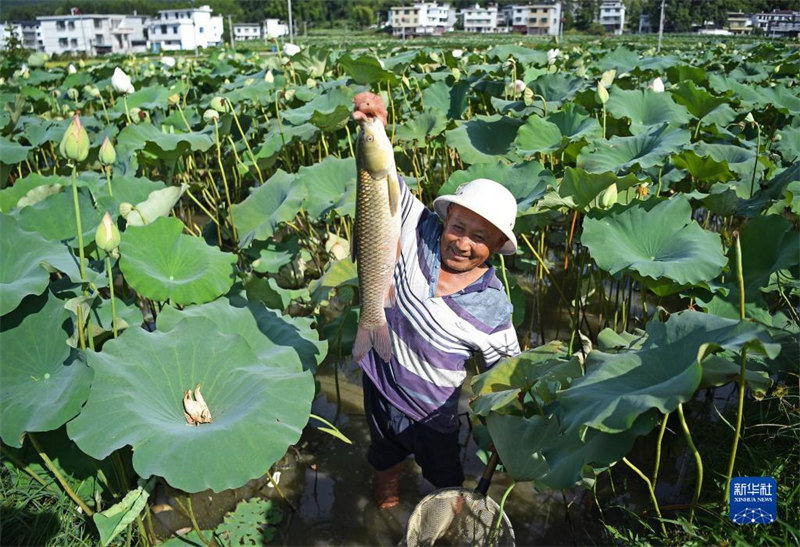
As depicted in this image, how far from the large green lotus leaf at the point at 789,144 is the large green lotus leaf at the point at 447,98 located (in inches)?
80.7

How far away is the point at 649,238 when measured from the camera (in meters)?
2.16

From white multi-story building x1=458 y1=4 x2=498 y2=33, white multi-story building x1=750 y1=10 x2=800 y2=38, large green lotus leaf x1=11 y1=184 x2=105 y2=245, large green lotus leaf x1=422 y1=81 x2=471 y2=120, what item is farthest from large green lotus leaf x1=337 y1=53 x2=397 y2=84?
white multi-story building x1=458 y1=4 x2=498 y2=33

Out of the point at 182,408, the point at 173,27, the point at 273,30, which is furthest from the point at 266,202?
the point at 173,27

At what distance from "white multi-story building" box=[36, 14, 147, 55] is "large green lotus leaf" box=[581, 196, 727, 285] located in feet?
173

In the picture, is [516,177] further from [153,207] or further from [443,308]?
[153,207]

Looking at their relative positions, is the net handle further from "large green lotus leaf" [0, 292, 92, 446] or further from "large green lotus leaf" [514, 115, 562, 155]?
"large green lotus leaf" [514, 115, 562, 155]

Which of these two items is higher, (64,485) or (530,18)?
(530,18)

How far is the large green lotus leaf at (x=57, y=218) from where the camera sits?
2377mm

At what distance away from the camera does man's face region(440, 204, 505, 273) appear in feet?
5.04

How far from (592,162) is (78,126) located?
2.05 meters

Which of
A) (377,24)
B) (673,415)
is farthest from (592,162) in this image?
(377,24)

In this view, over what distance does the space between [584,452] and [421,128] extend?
9.49 feet

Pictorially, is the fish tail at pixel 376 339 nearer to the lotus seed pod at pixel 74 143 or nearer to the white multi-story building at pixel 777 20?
the lotus seed pod at pixel 74 143

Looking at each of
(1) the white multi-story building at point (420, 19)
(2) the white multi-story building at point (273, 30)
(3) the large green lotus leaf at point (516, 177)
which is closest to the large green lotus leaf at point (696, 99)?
(3) the large green lotus leaf at point (516, 177)
